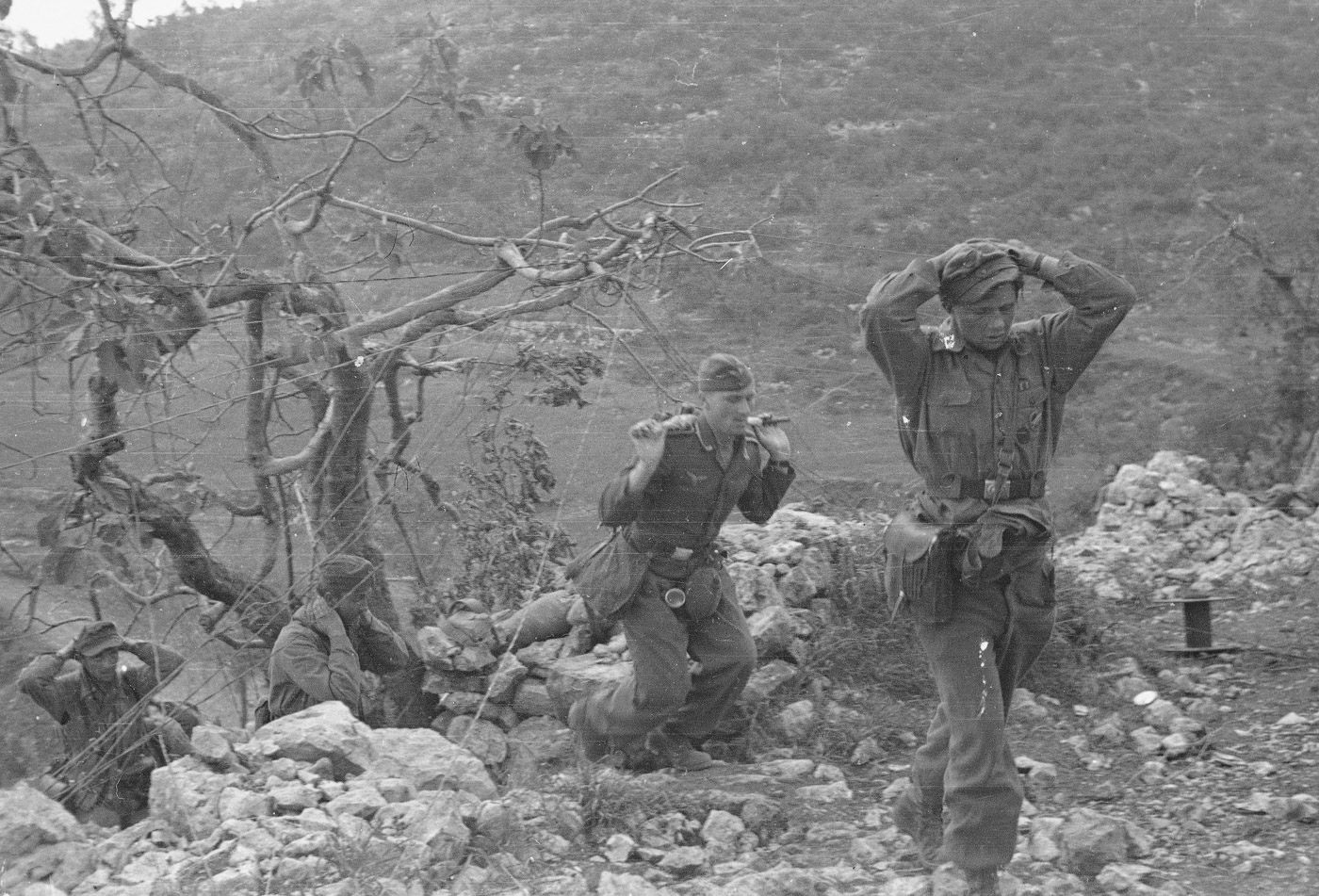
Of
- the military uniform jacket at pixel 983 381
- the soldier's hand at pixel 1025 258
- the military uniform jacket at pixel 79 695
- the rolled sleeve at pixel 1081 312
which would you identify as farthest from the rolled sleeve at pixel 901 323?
the military uniform jacket at pixel 79 695

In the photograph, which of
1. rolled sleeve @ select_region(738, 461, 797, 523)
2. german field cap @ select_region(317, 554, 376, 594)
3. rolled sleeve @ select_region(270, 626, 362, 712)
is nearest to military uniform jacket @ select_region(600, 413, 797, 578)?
rolled sleeve @ select_region(738, 461, 797, 523)

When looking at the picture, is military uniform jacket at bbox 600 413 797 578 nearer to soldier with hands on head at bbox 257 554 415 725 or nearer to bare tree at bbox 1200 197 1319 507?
soldier with hands on head at bbox 257 554 415 725

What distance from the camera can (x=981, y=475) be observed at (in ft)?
10.8

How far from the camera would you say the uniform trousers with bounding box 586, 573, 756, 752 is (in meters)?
4.28

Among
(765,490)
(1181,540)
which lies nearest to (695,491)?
(765,490)

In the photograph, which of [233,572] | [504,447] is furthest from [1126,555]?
[233,572]

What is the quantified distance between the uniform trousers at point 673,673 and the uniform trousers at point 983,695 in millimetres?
1030

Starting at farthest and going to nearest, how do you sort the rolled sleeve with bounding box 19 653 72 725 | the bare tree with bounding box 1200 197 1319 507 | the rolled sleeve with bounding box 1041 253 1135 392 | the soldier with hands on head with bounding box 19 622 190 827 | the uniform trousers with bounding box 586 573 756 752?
the bare tree with bounding box 1200 197 1319 507 < the rolled sleeve with bounding box 19 653 72 725 < the soldier with hands on head with bounding box 19 622 190 827 < the uniform trousers with bounding box 586 573 756 752 < the rolled sleeve with bounding box 1041 253 1135 392

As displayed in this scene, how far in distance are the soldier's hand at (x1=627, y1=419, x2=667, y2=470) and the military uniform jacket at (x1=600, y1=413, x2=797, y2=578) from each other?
184 millimetres

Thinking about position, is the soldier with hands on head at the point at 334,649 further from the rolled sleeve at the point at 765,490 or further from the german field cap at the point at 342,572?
the rolled sleeve at the point at 765,490

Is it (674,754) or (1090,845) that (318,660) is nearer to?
(674,754)

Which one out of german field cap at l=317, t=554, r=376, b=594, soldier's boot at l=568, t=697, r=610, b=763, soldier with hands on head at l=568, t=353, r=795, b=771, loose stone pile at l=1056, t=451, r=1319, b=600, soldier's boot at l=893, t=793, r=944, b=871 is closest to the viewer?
soldier's boot at l=893, t=793, r=944, b=871

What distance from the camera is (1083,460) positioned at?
941 centimetres

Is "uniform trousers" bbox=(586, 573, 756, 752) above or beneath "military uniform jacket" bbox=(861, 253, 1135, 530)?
beneath
